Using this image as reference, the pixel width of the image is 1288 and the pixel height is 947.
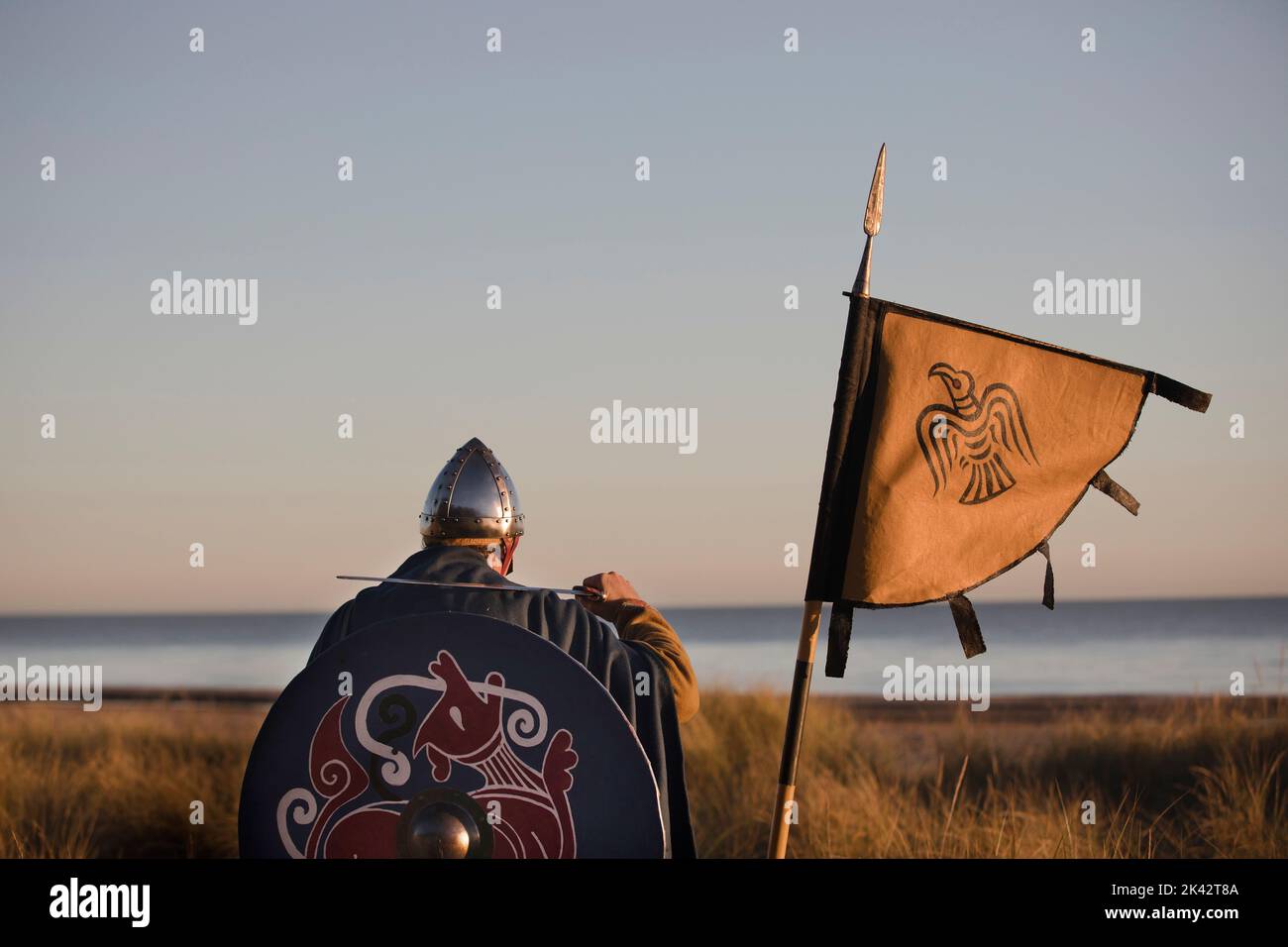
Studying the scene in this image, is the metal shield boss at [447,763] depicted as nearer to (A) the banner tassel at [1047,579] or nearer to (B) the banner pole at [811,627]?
(B) the banner pole at [811,627]

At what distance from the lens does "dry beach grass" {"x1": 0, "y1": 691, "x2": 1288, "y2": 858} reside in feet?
25.0

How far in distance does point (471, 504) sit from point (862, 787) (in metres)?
4.05

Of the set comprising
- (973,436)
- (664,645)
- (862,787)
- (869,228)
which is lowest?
(862,787)

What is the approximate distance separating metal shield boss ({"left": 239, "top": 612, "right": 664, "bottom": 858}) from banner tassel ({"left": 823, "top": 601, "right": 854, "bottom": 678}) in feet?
2.23

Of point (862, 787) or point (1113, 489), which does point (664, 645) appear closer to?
point (1113, 489)

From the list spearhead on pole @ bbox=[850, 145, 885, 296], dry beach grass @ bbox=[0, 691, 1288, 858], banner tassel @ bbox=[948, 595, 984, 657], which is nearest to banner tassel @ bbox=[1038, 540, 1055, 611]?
banner tassel @ bbox=[948, 595, 984, 657]

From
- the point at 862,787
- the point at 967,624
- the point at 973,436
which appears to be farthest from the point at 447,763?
the point at 862,787

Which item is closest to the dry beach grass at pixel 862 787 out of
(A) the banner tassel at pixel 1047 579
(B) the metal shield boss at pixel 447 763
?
(A) the banner tassel at pixel 1047 579

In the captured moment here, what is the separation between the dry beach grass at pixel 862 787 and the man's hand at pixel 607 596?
312 cm

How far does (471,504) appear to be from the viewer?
507 cm

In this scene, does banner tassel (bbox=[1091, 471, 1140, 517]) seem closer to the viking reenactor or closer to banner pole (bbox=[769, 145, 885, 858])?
banner pole (bbox=[769, 145, 885, 858])

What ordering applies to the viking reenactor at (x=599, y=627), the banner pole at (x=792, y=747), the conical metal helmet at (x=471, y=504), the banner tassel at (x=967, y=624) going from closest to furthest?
the banner pole at (x=792, y=747)
the banner tassel at (x=967, y=624)
the viking reenactor at (x=599, y=627)
the conical metal helmet at (x=471, y=504)

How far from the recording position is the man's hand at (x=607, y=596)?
4.76 m

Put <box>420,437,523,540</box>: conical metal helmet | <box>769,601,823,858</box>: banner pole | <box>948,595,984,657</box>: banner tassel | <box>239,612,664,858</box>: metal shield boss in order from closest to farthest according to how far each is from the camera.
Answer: <box>239,612,664,858</box>: metal shield boss, <box>769,601,823,858</box>: banner pole, <box>948,595,984,657</box>: banner tassel, <box>420,437,523,540</box>: conical metal helmet
